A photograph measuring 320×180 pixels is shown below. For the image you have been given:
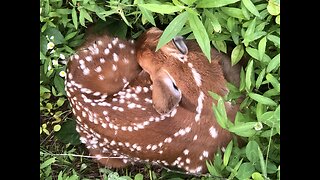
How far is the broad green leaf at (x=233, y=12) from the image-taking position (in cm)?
150

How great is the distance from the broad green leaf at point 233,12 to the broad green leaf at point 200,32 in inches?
4.7

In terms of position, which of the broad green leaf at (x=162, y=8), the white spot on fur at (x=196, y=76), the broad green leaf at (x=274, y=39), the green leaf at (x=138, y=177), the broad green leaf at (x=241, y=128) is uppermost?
the broad green leaf at (x=162, y=8)

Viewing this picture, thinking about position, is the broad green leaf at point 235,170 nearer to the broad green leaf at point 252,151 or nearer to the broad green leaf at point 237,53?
the broad green leaf at point 252,151

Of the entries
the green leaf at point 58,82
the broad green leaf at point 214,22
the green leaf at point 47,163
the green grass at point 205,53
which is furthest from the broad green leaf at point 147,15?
the green leaf at point 47,163

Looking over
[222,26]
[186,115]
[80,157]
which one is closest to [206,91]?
[186,115]

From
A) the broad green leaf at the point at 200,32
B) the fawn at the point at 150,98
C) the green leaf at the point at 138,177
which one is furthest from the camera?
the green leaf at the point at 138,177

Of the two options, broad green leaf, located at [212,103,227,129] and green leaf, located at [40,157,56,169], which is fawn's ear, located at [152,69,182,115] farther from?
green leaf, located at [40,157,56,169]

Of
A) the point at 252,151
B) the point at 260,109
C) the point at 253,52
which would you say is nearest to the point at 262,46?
the point at 253,52

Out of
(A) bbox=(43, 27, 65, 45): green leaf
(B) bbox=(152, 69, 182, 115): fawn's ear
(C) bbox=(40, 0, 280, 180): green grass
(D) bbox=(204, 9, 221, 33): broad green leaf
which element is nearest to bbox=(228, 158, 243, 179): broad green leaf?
(C) bbox=(40, 0, 280, 180): green grass

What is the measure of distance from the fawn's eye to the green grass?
36 mm

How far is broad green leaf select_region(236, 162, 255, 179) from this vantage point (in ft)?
5.10

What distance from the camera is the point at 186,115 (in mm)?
1646

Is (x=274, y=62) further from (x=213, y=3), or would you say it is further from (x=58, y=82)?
(x=58, y=82)

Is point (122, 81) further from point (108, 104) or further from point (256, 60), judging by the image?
point (256, 60)
